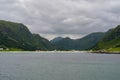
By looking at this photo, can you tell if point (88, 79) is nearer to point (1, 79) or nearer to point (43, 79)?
point (43, 79)

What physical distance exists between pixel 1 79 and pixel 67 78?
770 inches

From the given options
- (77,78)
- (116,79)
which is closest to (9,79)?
(77,78)

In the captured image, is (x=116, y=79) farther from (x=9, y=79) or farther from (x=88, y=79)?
(x=9, y=79)

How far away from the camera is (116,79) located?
273 feet

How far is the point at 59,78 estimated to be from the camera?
3361 inches

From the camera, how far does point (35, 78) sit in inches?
3359

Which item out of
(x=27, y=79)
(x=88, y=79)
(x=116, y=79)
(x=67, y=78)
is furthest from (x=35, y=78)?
(x=116, y=79)

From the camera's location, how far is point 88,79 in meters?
83.8

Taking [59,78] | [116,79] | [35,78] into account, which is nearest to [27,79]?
[35,78]

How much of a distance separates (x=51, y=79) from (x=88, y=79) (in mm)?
10928

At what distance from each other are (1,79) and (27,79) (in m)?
7.44

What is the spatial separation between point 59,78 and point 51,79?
3.05 metres

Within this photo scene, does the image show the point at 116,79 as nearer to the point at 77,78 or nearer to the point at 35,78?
the point at 77,78

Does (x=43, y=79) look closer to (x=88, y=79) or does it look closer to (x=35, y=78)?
(x=35, y=78)
